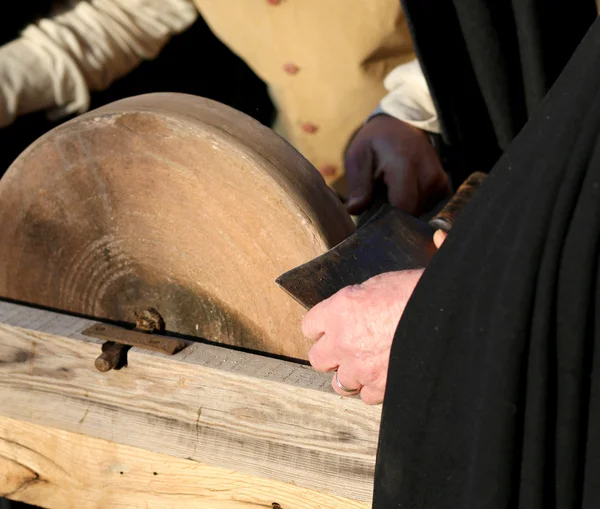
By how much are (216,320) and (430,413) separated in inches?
17.0

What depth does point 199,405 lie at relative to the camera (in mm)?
1087

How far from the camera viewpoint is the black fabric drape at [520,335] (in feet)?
2.42

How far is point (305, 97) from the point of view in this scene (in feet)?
7.09

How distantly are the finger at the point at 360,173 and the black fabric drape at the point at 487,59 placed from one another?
175 millimetres

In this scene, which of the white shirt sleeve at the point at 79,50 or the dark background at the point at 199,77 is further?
the dark background at the point at 199,77

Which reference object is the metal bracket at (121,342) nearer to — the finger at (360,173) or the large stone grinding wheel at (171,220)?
the large stone grinding wheel at (171,220)

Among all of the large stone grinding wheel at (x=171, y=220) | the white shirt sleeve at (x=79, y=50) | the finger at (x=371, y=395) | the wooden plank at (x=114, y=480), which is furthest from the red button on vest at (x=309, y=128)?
the finger at (x=371, y=395)

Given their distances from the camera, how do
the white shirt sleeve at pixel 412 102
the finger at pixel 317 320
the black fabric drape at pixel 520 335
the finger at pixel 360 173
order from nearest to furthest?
the black fabric drape at pixel 520 335, the finger at pixel 317 320, the finger at pixel 360 173, the white shirt sleeve at pixel 412 102

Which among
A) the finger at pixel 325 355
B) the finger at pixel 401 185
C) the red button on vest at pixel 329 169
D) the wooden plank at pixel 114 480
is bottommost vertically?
the red button on vest at pixel 329 169

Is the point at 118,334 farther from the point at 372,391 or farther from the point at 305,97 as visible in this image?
the point at 305,97

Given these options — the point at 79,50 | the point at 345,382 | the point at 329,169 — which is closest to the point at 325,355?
the point at 345,382

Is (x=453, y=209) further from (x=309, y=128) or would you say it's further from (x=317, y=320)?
(x=309, y=128)

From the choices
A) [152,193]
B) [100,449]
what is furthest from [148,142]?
[100,449]

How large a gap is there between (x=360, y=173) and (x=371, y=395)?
0.81 metres
